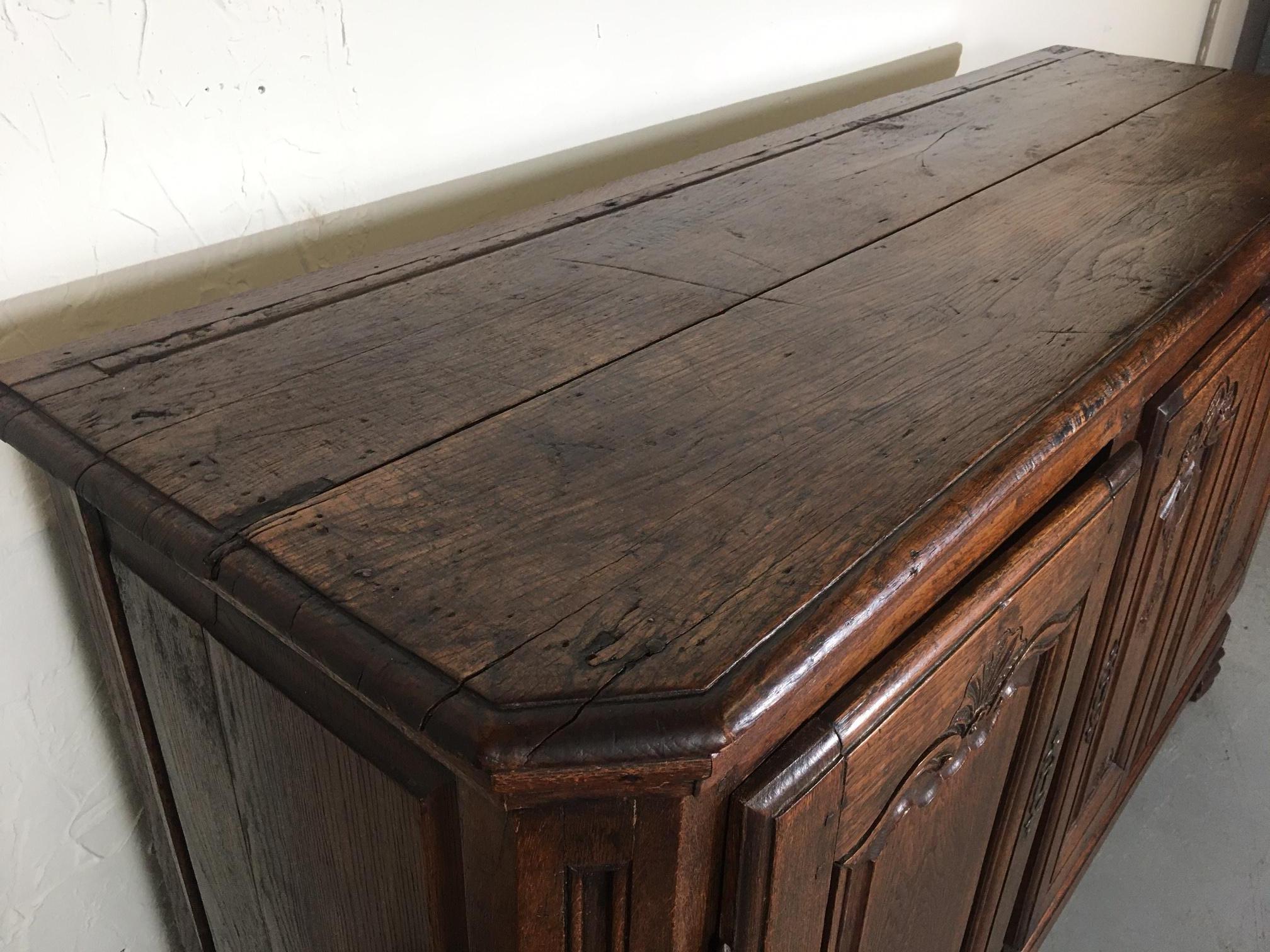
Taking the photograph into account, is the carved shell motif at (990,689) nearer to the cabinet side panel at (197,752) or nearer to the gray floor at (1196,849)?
the cabinet side panel at (197,752)

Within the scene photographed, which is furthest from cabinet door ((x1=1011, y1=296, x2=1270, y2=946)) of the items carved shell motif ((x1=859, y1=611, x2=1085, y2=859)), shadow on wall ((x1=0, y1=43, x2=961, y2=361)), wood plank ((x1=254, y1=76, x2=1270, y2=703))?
shadow on wall ((x1=0, y1=43, x2=961, y2=361))

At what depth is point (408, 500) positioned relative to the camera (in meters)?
0.59

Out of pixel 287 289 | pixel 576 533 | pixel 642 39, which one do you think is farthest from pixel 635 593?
pixel 642 39

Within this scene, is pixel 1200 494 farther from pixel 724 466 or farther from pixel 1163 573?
pixel 724 466

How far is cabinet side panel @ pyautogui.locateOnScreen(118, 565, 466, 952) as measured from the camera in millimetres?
582

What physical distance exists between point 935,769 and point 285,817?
41 cm

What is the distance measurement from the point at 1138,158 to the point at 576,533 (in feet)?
2.96

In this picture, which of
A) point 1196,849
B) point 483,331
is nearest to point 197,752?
point 483,331

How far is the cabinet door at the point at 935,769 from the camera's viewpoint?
1.83ft

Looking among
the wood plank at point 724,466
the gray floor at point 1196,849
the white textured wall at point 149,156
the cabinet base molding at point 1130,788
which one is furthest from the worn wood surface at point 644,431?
the gray floor at point 1196,849

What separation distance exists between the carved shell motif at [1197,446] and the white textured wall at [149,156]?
680mm

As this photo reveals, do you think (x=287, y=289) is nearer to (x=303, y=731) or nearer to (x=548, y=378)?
(x=548, y=378)

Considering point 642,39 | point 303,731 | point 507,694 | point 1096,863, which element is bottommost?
point 1096,863

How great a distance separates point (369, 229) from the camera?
1.00m
